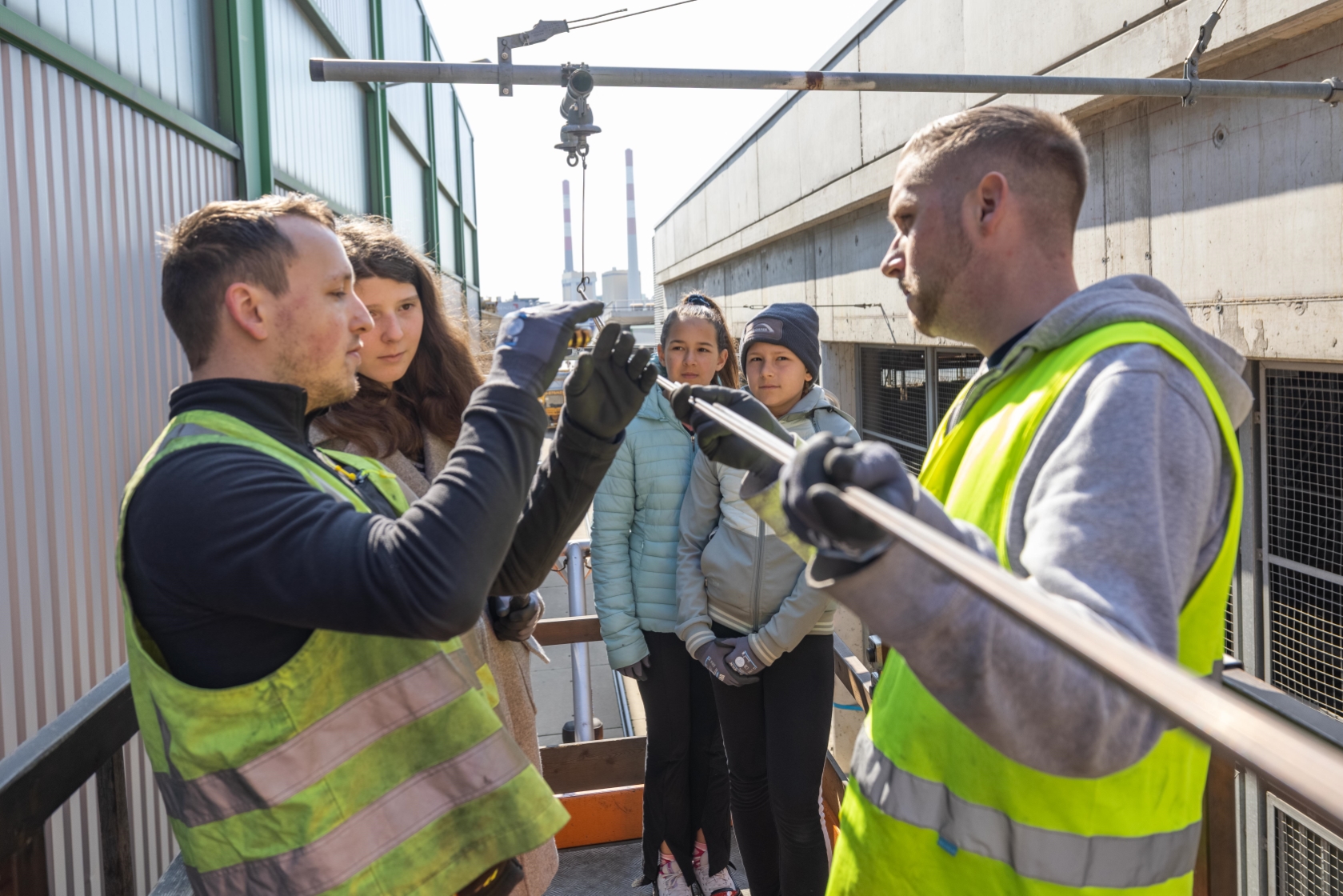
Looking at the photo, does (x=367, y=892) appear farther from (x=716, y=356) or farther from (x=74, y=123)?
(x=74, y=123)

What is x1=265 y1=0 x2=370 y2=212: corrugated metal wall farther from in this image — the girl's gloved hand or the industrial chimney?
the industrial chimney

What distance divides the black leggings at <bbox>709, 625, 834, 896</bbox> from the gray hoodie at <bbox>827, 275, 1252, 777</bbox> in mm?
2000

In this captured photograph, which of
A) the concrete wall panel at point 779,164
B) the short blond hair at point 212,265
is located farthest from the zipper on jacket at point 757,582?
the concrete wall panel at point 779,164

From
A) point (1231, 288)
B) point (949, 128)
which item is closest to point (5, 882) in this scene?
point (949, 128)

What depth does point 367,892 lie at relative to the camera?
1321 mm

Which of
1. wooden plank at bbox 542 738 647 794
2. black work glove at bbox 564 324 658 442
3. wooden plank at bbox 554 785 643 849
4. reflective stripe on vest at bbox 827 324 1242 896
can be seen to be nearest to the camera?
reflective stripe on vest at bbox 827 324 1242 896

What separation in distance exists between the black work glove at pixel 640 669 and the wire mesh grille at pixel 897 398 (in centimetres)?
473

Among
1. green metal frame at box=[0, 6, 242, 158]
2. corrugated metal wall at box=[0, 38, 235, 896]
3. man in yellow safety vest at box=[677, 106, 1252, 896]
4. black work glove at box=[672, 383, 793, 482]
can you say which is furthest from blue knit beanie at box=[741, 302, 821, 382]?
green metal frame at box=[0, 6, 242, 158]

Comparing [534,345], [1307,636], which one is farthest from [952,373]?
[534,345]

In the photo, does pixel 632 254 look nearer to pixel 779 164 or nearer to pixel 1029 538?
pixel 779 164

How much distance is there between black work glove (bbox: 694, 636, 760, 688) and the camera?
2943 mm

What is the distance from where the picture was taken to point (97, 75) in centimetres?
329

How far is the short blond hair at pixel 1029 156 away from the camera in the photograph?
1.43 m

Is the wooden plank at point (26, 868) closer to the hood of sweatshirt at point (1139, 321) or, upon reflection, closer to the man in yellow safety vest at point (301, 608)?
the man in yellow safety vest at point (301, 608)
